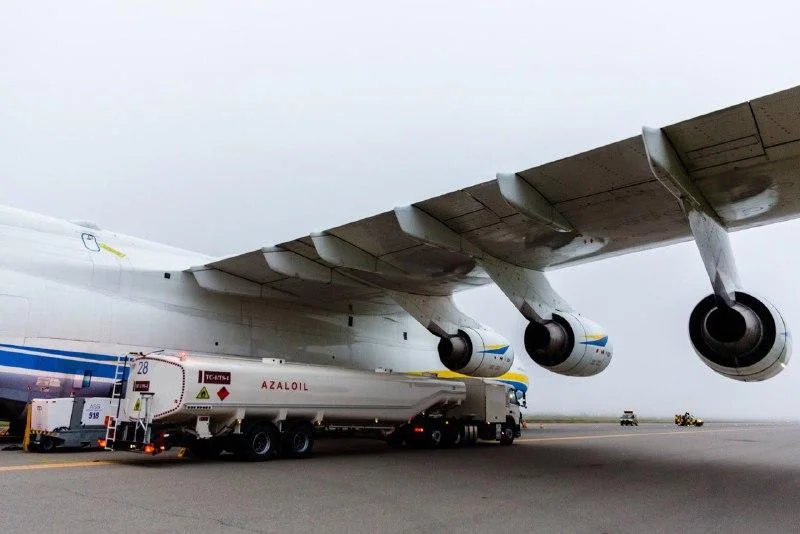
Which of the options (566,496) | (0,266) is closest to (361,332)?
(0,266)

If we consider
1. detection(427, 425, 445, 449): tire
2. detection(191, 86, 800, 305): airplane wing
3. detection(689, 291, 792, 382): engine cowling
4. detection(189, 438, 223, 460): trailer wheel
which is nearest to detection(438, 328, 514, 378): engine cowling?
detection(191, 86, 800, 305): airplane wing

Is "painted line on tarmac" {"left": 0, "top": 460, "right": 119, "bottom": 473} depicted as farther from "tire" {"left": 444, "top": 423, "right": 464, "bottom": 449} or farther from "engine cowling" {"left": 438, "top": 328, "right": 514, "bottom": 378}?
"tire" {"left": 444, "top": 423, "right": 464, "bottom": 449}

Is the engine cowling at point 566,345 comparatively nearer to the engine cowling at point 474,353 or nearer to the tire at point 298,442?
the engine cowling at point 474,353

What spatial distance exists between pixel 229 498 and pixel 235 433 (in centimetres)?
492

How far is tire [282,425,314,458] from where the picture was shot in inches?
533

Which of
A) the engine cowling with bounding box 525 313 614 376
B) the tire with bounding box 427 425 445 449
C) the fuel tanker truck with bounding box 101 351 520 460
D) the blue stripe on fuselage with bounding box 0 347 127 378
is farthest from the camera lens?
the tire with bounding box 427 425 445 449

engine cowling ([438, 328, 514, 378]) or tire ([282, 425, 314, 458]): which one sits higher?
engine cowling ([438, 328, 514, 378])

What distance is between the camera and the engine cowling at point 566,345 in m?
13.5

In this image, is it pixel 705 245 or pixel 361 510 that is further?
pixel 705 245

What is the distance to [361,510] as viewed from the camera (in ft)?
24.3

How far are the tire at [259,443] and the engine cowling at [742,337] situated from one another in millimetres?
8667

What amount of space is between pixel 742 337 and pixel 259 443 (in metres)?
9.54

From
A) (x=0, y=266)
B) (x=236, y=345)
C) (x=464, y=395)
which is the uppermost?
(x=0, y=266)

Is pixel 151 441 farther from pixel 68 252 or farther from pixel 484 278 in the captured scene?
pixel 484 278
